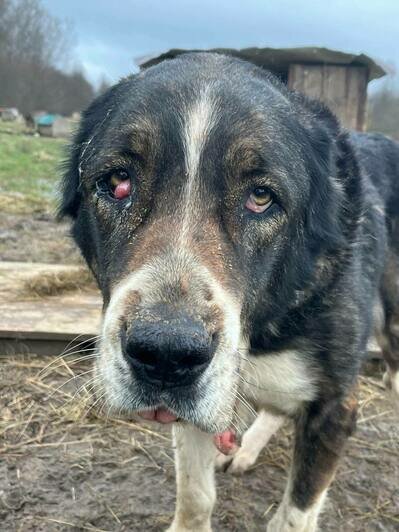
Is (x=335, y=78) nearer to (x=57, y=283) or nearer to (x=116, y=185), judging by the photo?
(x=57, y=283)

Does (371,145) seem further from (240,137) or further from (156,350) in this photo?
(156,350)

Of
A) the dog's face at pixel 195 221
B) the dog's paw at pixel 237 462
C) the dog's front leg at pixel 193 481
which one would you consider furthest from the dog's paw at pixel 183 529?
the dog's face at pixel 195 221

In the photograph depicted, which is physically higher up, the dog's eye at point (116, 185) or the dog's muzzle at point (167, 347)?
the dog's eye at point (116, 185)

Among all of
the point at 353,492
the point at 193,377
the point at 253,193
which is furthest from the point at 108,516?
the point at 253,193

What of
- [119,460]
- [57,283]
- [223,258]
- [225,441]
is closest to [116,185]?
[223,258]

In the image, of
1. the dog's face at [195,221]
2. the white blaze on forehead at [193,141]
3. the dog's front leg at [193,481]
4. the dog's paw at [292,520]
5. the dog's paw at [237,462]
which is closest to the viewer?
the dog's face at [195,221]

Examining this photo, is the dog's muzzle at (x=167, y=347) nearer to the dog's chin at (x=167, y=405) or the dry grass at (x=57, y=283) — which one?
the dog's chin at (x=167, y=405)

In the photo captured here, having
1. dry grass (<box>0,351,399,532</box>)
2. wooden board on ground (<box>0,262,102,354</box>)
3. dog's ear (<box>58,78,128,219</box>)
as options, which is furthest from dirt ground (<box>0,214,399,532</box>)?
dog's ear (<box>58,78,128,219</box>)
